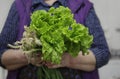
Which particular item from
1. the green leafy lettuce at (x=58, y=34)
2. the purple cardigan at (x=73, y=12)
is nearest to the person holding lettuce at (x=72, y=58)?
the purple cardigan at (x=73, y=12)

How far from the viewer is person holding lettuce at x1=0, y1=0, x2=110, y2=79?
Answer: 59.4 inches

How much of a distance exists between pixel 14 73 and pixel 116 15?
1157 millimetres

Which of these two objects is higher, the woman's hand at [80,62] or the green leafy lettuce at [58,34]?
the green leafy lettuce at [58,34]

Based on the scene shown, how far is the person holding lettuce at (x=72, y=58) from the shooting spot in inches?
59.4

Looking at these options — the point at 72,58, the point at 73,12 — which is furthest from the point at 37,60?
the point at 73,12

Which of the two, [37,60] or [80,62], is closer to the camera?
[37,60]

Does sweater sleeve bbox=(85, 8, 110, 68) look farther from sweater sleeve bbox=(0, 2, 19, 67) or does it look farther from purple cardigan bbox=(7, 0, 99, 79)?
sweater sleeve bbox=(0, 2, 19, 67)

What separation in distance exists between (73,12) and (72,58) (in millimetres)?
215

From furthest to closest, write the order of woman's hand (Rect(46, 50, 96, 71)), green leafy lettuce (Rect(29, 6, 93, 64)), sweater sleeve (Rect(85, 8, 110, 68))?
sweater sleeve (Rect(85, 8, 110, 68)) → woman's hand (Rect(46, 50, 96, 71)) → green leafy lettuce (Rect(29, 6, 93, 64))

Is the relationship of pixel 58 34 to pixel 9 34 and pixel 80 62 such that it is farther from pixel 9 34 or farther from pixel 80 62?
pixel 9 34

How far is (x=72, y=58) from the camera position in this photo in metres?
1.46

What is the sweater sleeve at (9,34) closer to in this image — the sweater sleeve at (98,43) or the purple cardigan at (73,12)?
the purple cardigan at (73,12)

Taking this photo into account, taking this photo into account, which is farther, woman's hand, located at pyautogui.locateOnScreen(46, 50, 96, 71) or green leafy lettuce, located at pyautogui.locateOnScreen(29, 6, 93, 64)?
woman's hand, located at pyautogui.locateOnScreen(46, 50, 96, 71)

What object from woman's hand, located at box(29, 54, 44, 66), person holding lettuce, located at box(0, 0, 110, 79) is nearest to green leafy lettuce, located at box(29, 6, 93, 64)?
woman's hand, located at box(29, 54, 44, 66)
